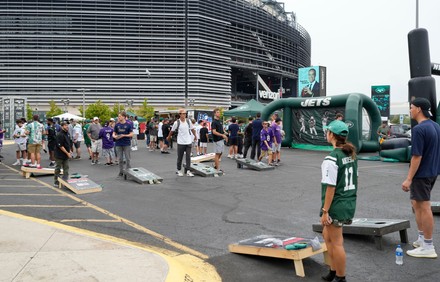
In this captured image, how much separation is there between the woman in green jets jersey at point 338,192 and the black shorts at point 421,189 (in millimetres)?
1464

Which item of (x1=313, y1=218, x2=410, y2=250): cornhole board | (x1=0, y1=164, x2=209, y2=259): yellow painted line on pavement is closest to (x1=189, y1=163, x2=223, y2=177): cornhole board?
(x1=0, y1=164, x2=209, y2=259): yellow painted line on pavement

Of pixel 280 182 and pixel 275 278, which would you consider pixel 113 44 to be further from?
pixel 275 278

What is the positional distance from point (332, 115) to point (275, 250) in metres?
17.8

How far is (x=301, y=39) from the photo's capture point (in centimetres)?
9812

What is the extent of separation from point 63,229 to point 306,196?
16.9 ft

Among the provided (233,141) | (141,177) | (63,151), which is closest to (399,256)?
(141,177)

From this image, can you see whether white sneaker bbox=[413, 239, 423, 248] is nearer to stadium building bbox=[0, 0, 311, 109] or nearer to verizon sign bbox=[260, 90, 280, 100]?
stadium building bbox=[0, 0, 311, 109]

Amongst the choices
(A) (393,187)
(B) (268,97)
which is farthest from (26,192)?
(B) (268,97)

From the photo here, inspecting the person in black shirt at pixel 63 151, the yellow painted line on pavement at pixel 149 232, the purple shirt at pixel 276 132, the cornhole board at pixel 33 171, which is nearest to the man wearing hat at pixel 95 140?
the cornhole board at pixel 33 171

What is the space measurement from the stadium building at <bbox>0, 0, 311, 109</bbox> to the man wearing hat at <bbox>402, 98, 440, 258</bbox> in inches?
2542

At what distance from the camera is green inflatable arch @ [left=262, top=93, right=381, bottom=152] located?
18266 millimetres

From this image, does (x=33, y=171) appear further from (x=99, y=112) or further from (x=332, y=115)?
(x=99, y=112)

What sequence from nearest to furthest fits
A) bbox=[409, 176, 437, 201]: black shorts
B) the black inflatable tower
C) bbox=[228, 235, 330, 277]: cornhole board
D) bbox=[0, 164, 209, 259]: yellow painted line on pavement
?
bbox=[228, 235, 330, 277]: cornhole board < bbox=[409, 176, 437, 201]: black shorts < bbox=[0, 164, 209, 259]: yellow painted line on pavement < the black inflatable tower

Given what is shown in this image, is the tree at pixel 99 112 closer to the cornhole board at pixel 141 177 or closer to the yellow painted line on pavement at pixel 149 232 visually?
the cornhole board at pixel 141 177
